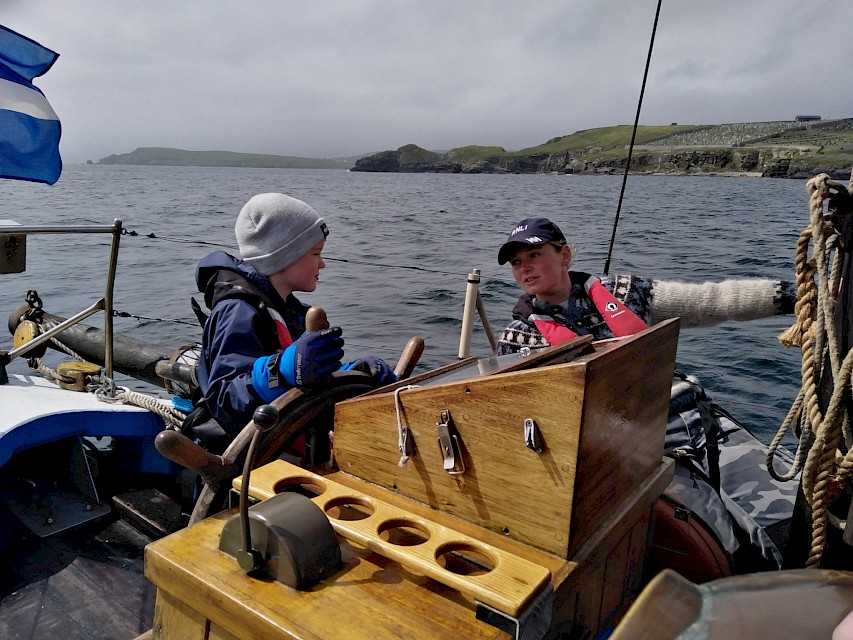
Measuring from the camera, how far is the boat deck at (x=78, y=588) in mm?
2400

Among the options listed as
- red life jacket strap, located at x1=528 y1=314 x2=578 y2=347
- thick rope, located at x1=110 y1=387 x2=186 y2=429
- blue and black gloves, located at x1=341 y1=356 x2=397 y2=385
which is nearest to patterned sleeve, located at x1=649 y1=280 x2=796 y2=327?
red life jacket strap, located at x1=528 y1=314 x2=578 y2=347

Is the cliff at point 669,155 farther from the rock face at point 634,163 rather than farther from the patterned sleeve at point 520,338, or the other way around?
the patterned sleeve at point 520,338

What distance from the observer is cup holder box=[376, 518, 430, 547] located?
153 centimetres

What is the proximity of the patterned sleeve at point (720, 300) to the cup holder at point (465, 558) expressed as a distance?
2.12 meters

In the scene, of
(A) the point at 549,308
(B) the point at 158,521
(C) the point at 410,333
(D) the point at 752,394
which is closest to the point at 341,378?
(A) the point at 549,308

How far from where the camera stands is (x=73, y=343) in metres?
5.32

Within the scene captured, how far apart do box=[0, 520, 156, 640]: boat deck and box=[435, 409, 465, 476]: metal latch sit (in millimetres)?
1640

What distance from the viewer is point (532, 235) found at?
305cm

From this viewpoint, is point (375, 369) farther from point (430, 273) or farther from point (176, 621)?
point (430, 273)

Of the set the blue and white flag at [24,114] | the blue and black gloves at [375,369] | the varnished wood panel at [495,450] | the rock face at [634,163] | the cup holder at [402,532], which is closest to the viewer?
the varnished wood panel at [495,450]

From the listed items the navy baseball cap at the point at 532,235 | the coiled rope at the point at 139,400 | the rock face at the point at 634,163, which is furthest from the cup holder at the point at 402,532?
the rock face at the point at 634,163

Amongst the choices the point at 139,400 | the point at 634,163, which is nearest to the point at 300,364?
the point at 139,400

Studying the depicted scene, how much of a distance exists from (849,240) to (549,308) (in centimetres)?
154

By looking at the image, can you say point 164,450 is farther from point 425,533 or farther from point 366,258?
point 366,258
